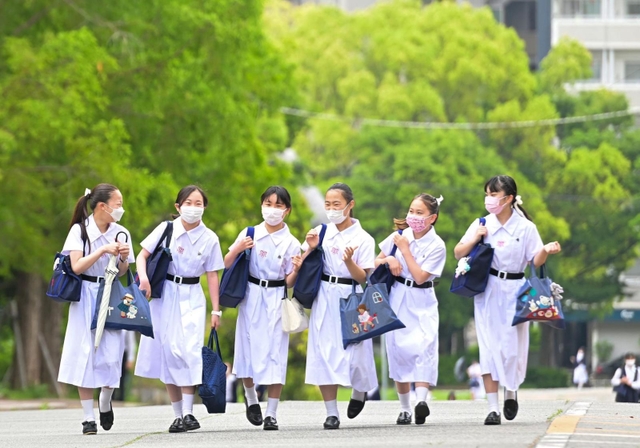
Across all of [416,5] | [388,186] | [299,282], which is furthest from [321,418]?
[416,5]

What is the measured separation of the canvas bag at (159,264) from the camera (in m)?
13.1

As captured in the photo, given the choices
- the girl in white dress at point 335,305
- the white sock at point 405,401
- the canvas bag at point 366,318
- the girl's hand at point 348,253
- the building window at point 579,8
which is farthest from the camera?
the building window at point 579,8

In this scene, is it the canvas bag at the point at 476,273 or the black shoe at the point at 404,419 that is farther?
the black shoe at the point at 404,419

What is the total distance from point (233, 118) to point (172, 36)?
87.9 inches

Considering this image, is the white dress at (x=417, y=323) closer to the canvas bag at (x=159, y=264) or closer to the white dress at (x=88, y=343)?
the canvas bag at (x=159, y=264)

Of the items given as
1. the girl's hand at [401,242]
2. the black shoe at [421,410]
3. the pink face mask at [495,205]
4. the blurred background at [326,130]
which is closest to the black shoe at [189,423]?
the black shoe at [421,410]

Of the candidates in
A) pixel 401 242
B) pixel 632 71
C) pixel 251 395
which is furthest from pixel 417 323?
pixel 632 71

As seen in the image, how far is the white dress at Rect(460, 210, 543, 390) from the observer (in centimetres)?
1320

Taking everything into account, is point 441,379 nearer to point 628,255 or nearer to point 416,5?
point 628,255

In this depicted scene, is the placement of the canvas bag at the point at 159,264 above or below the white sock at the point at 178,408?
above

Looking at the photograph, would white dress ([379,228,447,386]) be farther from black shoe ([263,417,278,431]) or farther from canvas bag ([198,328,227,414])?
canvas bag ([198,328,227,414])

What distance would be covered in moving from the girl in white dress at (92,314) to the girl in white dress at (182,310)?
0.25m

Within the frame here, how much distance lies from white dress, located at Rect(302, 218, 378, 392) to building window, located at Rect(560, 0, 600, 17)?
63.5m

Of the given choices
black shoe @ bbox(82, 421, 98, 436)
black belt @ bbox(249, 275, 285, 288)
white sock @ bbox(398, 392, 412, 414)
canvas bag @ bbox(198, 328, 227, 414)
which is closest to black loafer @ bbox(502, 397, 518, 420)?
white sock @ bbox(398, 392, 412, 414)
